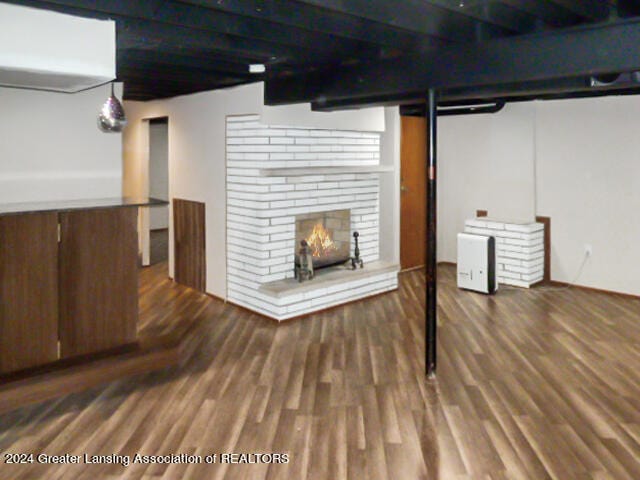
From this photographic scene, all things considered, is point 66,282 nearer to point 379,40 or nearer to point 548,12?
point 379,40

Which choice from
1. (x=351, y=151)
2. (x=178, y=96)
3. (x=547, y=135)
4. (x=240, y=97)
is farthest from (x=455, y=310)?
(x=178, y=96)

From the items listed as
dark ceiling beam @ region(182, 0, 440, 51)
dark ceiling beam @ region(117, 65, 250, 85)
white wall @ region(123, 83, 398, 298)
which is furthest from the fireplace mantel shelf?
dark ceiling beam @ region(182, 0, 440, 51)

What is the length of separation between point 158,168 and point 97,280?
7630 mm

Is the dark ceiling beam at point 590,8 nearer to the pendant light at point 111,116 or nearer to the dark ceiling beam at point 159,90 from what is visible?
the pendant light at point 111,116

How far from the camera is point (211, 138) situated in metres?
6.03

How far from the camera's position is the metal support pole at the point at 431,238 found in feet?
12.6

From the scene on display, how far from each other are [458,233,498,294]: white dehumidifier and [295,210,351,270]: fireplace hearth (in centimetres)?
138

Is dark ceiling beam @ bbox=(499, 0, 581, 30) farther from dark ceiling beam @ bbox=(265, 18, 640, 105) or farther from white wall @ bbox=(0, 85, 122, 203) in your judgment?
white wall @ bbox=(0, 85, 122, 203)

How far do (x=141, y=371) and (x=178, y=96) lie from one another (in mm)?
3630

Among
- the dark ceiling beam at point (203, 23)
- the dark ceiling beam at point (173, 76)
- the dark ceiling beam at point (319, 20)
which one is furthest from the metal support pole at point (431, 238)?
the dark ceiling beam at point (173, 76)

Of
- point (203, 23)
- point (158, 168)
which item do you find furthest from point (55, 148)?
point (158, 168)

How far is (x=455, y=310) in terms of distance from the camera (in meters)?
5.71

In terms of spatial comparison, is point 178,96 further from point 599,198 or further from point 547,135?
point 599,198

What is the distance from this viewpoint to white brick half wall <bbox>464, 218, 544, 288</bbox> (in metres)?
6.61
